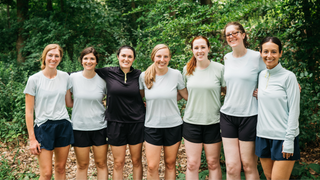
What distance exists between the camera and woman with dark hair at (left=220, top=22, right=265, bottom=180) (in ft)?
8.91

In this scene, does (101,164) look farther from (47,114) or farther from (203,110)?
(203,110)

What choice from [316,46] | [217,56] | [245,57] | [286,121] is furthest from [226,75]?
[316,46]

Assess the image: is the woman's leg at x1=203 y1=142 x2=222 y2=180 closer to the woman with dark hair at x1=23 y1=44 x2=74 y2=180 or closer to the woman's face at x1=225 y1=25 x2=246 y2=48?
the woman's face at x1=225 y1=25 x2=246 y2=48

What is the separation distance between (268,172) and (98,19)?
763cm

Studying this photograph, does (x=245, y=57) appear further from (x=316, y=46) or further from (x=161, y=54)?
(x=316, y=46)

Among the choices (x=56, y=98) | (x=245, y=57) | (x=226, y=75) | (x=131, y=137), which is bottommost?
(x=131, y=137)

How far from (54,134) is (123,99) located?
960 mm

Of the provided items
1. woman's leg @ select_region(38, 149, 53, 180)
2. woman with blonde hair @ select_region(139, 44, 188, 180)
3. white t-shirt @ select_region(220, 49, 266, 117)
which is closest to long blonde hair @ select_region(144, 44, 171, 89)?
woman with blonde hair @ select_region(139, 44, 188, 180)

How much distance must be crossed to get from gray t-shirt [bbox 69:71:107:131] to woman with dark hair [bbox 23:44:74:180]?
0.48 feet

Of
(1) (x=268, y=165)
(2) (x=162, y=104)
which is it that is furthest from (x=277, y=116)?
(2) (x=162, y=104)

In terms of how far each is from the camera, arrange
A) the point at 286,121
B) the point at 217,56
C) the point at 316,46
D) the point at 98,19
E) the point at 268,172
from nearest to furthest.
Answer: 1. the point at 286,121
2. the point at 268,172
3. the point at 316,46
4. the point at 217,56
5. the point at 98,19

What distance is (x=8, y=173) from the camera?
425 centimetres

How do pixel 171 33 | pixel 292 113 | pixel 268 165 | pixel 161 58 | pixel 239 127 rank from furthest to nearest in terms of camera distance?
pixel 171 33 < pixel 161 58 < pixel 239 127 < pixel 268 165 < pixel 292 113

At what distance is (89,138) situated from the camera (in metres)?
3.17
